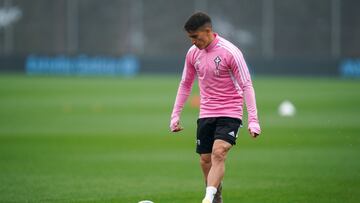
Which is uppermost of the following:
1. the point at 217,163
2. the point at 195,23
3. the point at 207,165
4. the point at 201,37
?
the point at 195,23

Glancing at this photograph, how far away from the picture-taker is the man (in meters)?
9.39

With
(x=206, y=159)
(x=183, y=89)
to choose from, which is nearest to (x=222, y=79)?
(x=183, y=89)

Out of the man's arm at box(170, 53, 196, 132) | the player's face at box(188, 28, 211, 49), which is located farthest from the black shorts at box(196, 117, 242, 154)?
the player's face at box(188, 28, 211, 49)

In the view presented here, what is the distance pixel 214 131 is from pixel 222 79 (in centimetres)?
58

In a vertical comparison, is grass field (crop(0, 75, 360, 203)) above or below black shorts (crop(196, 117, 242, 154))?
below

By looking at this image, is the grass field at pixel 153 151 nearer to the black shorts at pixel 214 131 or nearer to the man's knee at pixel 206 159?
the man's knee at pixel 206 159

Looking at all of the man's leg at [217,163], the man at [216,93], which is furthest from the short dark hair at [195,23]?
the man's leg at [217,163]

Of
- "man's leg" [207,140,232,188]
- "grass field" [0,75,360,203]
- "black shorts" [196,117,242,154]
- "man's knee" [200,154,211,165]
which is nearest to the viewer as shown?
"man's leg" [207,140,232,188]

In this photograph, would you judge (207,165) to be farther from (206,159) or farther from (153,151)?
(153,151)

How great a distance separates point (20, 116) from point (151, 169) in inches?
405

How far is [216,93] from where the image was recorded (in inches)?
381

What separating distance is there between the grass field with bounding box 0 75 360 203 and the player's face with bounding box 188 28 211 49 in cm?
230

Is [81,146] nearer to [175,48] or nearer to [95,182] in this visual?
[95,182]

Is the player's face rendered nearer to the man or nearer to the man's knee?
the man
